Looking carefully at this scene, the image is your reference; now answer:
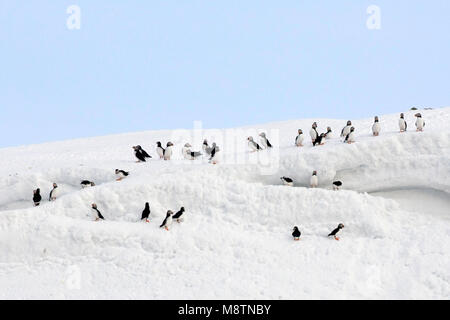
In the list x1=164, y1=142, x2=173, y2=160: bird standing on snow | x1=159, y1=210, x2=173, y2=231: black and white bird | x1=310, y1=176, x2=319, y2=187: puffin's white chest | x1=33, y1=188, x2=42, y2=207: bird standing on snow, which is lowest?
x1=159, y1=210, x2=173, y2=231: black and white bird

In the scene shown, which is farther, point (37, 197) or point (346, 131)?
point (346, 131)

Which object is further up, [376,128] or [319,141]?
[376,128]

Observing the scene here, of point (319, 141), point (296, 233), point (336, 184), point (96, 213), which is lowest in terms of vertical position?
point (296, 233)

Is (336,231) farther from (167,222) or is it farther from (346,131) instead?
(346,131)

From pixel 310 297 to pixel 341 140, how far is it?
416 inches

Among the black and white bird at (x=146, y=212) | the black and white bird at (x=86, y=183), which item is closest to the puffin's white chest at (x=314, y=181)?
the black and white bird at (x=146, y=212)

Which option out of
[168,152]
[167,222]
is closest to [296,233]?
[167,222]

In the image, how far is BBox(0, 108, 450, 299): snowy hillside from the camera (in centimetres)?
1886

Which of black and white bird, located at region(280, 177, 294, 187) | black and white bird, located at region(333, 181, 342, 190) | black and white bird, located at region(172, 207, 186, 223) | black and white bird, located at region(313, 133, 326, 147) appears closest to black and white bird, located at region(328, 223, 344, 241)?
black and white bird, located at region(333, 181, 342, 190)

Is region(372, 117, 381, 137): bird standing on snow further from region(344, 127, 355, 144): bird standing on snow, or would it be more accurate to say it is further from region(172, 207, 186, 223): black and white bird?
region(172, 207, 186, 223): black and white bird

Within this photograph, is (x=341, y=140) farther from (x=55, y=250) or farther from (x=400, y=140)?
(x=55, y=250)

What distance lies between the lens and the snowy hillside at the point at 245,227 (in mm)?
18859

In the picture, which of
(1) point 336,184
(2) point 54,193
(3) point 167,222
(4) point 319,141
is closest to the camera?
(3) point 167,222

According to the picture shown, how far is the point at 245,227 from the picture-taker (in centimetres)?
2192
